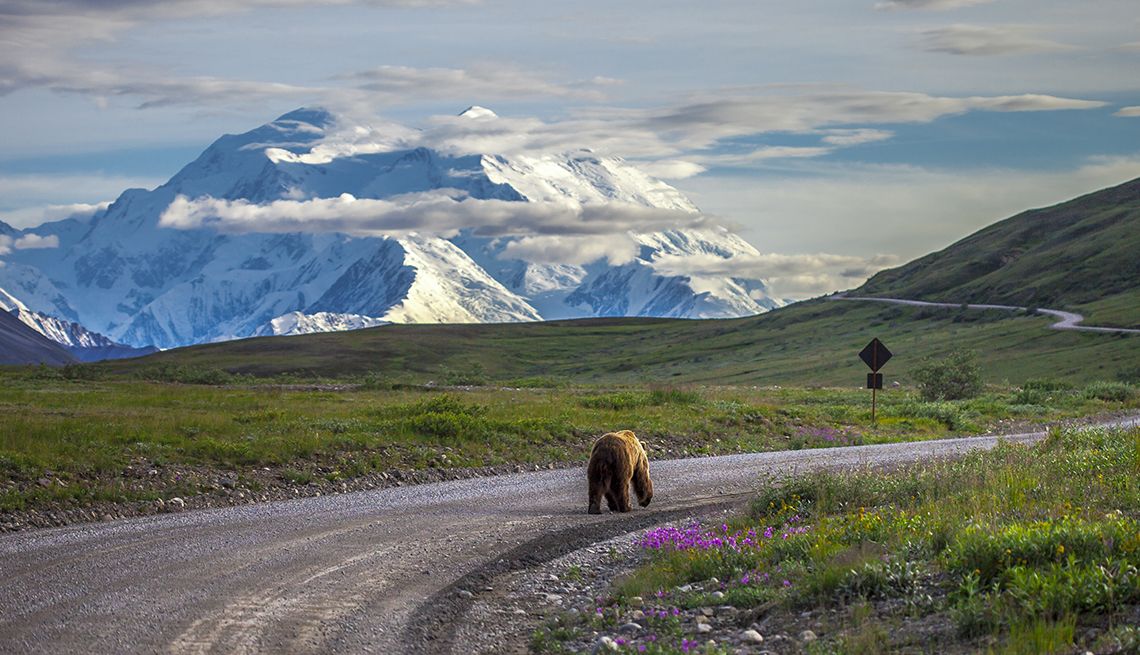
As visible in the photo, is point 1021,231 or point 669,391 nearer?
point 669,391

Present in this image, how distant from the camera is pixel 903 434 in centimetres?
2902

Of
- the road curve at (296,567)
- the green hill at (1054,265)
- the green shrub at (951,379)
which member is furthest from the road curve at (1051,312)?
the road curve at (296,567)

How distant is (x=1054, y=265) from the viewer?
148 metres

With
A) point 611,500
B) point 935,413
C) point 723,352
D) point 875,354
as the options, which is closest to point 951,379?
point 935,413

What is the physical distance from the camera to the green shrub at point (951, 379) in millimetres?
48094

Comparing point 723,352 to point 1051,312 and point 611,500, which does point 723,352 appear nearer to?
point 1051,312

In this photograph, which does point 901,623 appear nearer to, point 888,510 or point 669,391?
point 888,510

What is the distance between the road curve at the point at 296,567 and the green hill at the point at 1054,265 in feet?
331

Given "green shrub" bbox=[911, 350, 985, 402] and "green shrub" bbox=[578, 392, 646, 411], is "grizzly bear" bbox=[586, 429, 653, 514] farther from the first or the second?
"green shrub" bbox=[911, 350, 985, 402]

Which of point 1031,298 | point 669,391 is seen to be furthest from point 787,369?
point 669,391

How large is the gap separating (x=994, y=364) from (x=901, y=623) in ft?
282

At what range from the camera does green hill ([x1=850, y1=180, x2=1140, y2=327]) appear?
125637mm

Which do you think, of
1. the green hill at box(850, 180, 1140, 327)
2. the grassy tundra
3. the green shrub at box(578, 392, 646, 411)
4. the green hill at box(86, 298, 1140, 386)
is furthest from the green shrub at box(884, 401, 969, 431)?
the green hill at box(850, 180, 1140, 327)

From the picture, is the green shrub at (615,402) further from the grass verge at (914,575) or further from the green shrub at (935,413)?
the grass verge at (914,575)
